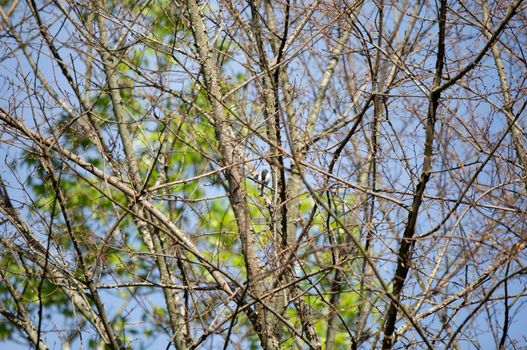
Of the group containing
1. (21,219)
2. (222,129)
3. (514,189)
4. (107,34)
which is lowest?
(514,189)

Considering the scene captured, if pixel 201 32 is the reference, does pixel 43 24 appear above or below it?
below

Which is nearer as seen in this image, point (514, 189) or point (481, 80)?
point (514, 189)

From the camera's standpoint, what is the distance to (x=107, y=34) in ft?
19.8

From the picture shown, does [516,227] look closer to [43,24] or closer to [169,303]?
[169,303]

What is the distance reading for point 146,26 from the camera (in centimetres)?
514

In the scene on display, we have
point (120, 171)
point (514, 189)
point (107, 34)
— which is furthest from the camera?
point (107, 34)

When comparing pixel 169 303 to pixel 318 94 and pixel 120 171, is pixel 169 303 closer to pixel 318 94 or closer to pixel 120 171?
pixel 120 171

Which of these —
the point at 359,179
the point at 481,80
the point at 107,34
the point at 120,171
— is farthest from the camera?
the point at 359,179

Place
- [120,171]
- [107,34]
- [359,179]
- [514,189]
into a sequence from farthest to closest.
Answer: [359,179]
[107,34]
[120,171]
[514,189]

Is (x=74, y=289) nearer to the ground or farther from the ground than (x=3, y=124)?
nearer to the ground

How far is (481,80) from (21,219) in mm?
3334

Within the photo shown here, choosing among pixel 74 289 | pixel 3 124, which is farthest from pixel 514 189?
pixel 3 124

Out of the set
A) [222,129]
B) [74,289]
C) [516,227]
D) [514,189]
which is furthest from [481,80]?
[74,289]

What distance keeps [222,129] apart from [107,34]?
1505 millimetres
